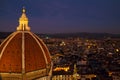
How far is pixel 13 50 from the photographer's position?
2355 centimetres

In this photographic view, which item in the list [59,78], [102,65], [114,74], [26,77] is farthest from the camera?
[102,65]

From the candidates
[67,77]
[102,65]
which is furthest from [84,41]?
[67,77]

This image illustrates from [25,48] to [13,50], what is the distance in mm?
779

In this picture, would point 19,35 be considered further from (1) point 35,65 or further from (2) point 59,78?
(2) point 59,78

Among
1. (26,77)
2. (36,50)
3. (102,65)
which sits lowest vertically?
(102,65)

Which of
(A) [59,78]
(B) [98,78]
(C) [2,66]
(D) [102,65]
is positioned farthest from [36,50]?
(D) [102,65]

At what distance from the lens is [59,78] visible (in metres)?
37.8

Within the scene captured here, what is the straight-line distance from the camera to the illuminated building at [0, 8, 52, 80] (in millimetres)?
23141

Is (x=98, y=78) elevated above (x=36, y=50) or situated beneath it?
situated beneath

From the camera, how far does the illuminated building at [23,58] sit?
23141mm

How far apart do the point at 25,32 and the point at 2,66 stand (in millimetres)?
2790

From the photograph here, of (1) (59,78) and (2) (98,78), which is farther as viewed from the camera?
(2) (98,78)

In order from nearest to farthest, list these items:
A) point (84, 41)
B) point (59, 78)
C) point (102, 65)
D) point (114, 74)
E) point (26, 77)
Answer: point (26, 77) < point (59, 78) < point (114, 74) < point (102, 65) < point (84, 41)

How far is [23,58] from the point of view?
23.1 metres
